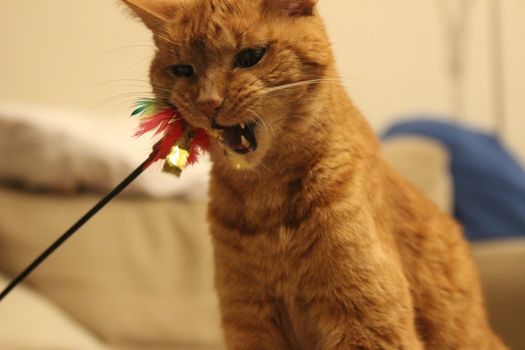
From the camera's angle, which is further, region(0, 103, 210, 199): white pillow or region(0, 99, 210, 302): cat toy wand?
region(0, 103, 210, 199): white pillow

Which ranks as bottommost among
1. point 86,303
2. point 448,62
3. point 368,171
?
point 86,303

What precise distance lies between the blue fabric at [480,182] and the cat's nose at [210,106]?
4.88 ft

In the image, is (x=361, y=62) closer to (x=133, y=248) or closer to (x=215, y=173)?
(x=133, y=248)

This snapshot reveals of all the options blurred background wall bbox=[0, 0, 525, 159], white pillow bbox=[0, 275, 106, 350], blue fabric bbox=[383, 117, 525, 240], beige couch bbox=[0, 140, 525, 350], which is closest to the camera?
white pillow bbox=[0, 275, 106, 350]

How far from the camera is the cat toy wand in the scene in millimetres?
732

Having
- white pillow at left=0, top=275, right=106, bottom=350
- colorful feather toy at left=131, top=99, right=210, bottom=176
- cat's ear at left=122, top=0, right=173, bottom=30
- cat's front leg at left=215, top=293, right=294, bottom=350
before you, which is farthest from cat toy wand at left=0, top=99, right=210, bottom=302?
white pillow at left=0, top=275, right=106, bottom=350

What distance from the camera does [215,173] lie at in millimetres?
921

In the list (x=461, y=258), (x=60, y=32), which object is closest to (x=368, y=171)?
(x=461, y=258)

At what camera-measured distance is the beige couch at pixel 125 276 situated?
1541 millimetres

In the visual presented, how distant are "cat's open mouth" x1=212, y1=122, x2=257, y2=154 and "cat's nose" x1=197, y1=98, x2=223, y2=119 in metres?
0.03

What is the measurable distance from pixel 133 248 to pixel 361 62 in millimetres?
1062

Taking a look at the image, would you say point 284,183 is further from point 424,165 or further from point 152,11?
point 424,165

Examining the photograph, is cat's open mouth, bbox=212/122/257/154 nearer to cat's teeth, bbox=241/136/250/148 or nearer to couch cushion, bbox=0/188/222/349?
cat's teeth, bbox=241/136/250/148

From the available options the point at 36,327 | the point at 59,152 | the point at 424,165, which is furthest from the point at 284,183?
the point at 424,165
